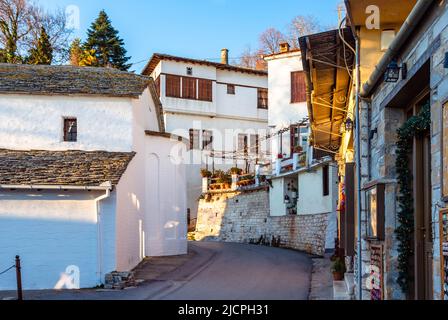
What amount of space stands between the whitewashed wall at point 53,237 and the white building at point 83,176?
28mm

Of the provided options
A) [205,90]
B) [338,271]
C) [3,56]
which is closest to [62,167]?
[338,271]

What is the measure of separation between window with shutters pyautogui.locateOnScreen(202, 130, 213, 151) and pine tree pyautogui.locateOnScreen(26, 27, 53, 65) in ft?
39.8

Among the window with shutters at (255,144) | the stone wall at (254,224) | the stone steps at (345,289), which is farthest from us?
the window with shutters at (255,144)

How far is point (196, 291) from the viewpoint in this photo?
1437 centimetres

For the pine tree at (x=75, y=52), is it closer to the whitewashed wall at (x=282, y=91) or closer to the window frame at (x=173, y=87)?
the window frame at (x=173, y=87)

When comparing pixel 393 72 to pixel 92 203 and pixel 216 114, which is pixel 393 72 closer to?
pixel 92 203

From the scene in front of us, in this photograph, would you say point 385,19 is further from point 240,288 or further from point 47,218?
point 47,218

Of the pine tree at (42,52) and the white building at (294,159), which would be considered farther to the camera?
the pine tree at (42,52)

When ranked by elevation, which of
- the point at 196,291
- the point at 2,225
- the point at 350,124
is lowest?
the point at 196,291

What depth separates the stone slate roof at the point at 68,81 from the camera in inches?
728

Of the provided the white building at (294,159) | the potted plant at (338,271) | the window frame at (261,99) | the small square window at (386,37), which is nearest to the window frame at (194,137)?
the window frame at (261,99)
